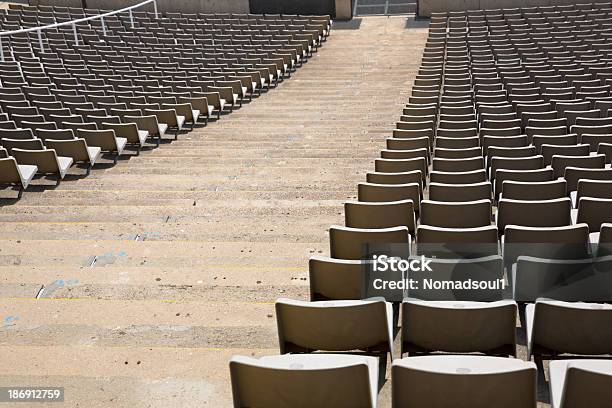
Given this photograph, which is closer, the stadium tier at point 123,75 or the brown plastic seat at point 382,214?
the brown plastic seat at point 382,214

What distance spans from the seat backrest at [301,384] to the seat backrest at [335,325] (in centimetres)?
46

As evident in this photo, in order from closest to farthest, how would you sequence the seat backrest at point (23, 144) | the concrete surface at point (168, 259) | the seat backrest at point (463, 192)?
the concrete surface at point (168, 259), the seat backrest at point (463, 192), the seat backrest at point (23, 144)

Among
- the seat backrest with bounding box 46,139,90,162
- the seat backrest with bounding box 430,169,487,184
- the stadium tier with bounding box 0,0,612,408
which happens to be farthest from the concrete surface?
the seat backrest with bounding box 430,169,487,184

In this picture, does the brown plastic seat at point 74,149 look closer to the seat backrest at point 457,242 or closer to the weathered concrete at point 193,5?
the seat backrest at point 457,242

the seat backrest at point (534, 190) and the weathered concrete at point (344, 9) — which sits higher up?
the weathered concrete at point (344, 9)

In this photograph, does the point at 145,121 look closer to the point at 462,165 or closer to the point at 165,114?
the point at 165,114

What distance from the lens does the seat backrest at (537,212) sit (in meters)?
4.98

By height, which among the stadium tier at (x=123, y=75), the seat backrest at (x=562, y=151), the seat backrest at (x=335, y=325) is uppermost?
the stadium tier at (x=123, y=75)

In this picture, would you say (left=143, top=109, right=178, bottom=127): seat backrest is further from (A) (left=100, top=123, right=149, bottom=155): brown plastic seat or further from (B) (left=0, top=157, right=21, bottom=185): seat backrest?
(B) (left=0, top=157, right=21, bottom=185): seat backrest

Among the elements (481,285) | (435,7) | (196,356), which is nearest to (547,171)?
(481,285)

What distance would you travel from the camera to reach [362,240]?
4465mm

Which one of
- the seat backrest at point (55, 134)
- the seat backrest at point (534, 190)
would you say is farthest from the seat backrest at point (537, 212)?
the seat backrest at point (55, 134)

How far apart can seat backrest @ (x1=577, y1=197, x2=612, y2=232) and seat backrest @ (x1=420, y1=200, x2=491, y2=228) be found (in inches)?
28.7

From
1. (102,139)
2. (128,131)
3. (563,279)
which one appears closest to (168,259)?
(563,279)
